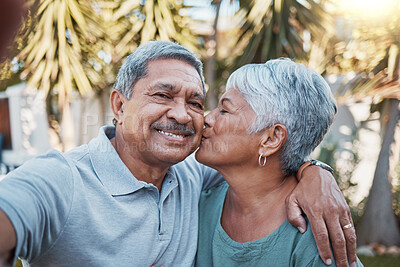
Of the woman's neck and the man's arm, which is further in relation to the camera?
the woman's neck

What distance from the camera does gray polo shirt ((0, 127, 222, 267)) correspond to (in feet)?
4.50

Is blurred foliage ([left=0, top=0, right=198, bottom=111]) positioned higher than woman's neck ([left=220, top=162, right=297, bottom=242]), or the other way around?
blurred foliage ([left=0, top=0, right=198, bottom=111])

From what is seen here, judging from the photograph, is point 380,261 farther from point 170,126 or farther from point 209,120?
point 170,126

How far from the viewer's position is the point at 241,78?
2.05m

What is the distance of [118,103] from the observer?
7.17 feet

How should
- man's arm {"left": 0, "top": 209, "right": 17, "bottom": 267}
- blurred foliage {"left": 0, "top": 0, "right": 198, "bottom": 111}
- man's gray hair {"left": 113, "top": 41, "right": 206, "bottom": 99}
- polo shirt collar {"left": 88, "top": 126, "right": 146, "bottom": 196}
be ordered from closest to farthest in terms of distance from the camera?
man's arm {"left": 0, "top": 209, "right": 17, "bottom": 267} → polo shirt collar {"left": 88, "top": 126, "right": 146, "bottom": 196} → man's gray hair {"left": 113, "top": 41, "right": 206, "bottom": 99} → blurred foliage {"left": 0, "top": 0, "right": 198, "bottom": 111}

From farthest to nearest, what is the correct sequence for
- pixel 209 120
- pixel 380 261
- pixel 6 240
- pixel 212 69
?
1. pixel 212 69
2. pixel 380 261
3. pixel 209 120
4. pixel 6 240

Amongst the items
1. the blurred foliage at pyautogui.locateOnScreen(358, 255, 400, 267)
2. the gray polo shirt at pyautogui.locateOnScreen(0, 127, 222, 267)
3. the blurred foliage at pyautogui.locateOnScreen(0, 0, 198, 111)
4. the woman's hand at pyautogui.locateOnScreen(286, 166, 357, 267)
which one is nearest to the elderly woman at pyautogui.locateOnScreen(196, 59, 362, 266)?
the woman's hand at pyautogui.locateOnScreen(286, 166, 357, 267)

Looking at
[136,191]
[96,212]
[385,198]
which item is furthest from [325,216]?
[385,198]

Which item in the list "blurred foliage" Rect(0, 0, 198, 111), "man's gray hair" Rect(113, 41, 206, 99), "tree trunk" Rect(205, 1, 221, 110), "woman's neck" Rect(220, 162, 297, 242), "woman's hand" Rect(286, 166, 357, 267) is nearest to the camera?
"woman's hand" Rect(286, 166, 357, 267)

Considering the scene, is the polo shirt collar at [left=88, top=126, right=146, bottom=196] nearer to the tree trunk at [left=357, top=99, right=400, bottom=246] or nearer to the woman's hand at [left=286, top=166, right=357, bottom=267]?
the woman's hand at [left=286, top=166, right=357, bottom=267]

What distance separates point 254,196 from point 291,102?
0.54 metres

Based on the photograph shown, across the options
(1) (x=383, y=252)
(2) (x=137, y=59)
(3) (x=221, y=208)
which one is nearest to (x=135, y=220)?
(3) (x=221, y=208)

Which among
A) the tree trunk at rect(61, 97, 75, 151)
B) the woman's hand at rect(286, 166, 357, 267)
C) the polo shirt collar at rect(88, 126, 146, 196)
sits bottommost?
the tree trunk at rect(61, 97, 75, 151)
